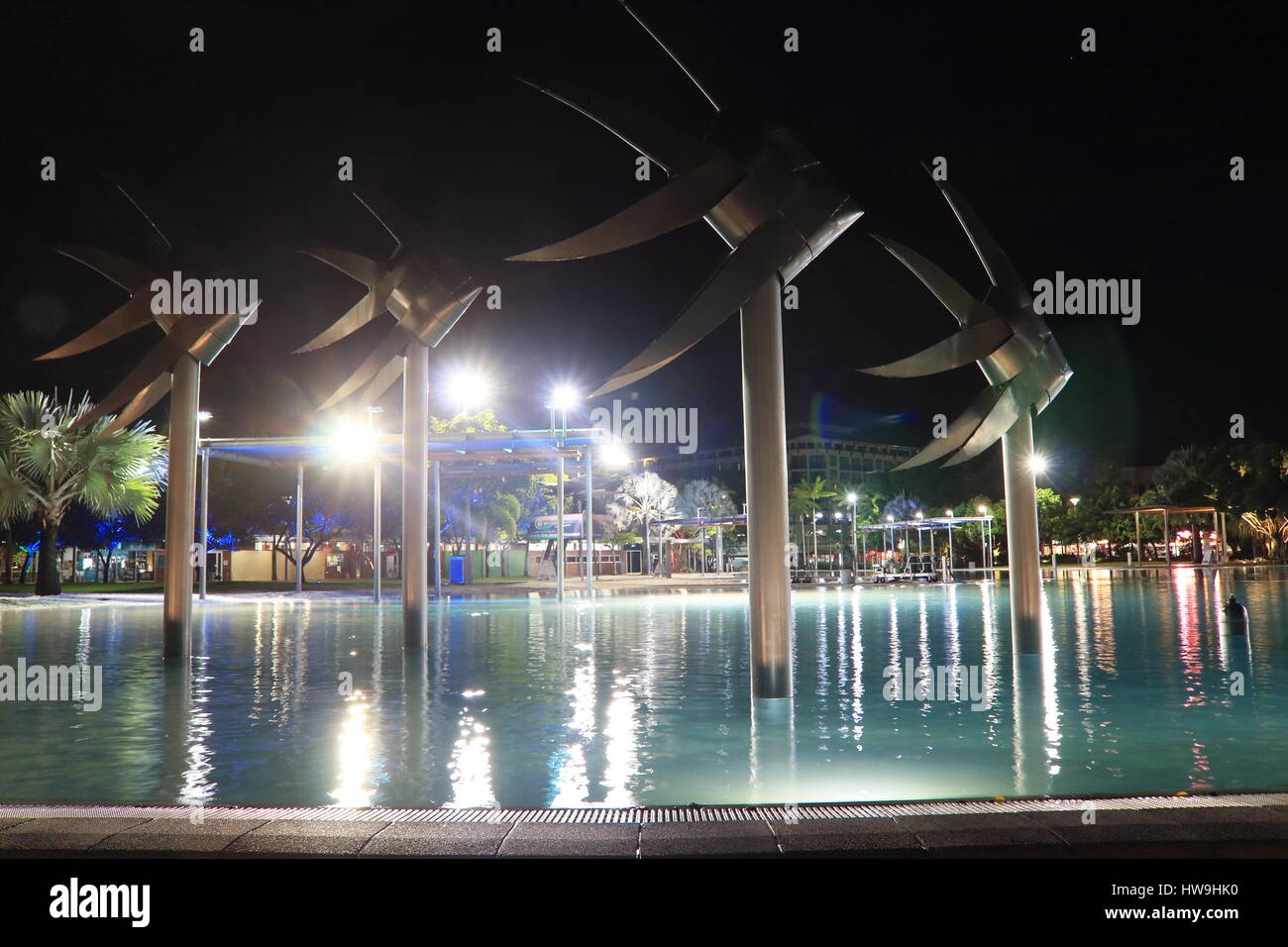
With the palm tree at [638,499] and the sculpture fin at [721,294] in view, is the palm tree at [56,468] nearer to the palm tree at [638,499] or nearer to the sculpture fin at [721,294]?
the sculpture fin at [721,294]

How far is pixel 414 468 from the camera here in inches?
523

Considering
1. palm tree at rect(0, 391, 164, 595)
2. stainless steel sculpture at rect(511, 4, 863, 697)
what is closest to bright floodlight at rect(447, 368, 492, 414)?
palm tree at rect(0, 391, 164, 595)

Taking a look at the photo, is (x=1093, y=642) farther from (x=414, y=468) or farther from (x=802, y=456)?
(x=802, y=456)

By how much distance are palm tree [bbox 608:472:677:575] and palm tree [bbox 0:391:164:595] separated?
29.2 metres

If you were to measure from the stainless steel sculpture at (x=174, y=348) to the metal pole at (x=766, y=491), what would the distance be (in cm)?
741

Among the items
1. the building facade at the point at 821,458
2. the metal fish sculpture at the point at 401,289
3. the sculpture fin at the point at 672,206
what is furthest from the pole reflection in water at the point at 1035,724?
the building facade at the point at 821,458

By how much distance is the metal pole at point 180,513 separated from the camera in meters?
12.2

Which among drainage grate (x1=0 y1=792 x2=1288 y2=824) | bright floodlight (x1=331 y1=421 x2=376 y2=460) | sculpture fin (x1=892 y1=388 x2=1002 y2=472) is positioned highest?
bright floodlight (x1=331 y1=421 x2=376 y2=460)

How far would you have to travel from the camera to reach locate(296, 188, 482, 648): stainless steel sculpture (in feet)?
42.3

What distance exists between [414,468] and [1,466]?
2124 cm

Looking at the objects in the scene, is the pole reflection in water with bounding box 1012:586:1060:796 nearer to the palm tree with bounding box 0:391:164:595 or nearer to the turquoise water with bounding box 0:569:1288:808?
the turquoise water with bounding box 0:569:1288:808
